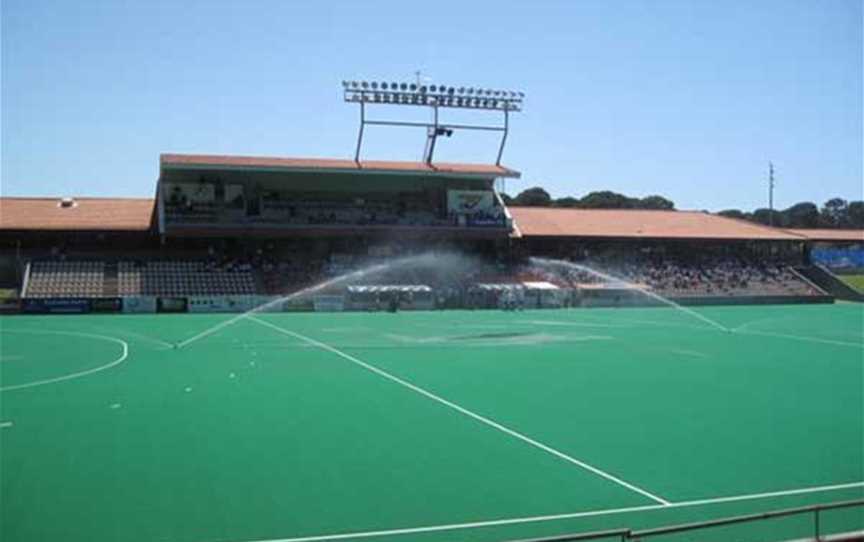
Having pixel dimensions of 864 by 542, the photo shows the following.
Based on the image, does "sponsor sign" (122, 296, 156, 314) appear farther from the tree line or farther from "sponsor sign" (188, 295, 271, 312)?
the tree line

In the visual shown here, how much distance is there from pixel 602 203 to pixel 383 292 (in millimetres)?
91194

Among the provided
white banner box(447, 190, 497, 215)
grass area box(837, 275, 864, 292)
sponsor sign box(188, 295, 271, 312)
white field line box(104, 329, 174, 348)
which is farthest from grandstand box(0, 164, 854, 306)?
white field line box(104, 329, 174, 348)

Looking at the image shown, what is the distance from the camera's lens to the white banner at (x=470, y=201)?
67.1 metres

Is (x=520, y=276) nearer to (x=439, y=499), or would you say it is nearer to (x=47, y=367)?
(x=47, y=367)

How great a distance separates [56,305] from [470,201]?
3060 centimetres

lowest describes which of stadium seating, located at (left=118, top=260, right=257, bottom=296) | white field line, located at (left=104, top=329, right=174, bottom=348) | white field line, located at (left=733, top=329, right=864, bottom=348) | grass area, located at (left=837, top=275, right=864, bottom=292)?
white field line, located at (left=733, top=329, right=864, bottom=348)

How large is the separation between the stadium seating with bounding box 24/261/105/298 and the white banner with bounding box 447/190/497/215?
25.3 meters

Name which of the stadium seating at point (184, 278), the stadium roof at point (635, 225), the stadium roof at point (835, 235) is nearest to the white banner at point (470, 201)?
the stadium roof at point (635, 225)

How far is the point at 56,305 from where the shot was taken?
50781 mm

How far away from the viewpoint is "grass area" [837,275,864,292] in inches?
2968

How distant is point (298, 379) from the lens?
24.0 metres

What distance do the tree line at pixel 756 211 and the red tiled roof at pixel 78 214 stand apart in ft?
241

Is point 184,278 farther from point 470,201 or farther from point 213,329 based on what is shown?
point 470,201

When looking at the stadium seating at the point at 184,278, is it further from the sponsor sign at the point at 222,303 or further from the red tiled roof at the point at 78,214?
the red tiled roof at the point at 78,214
